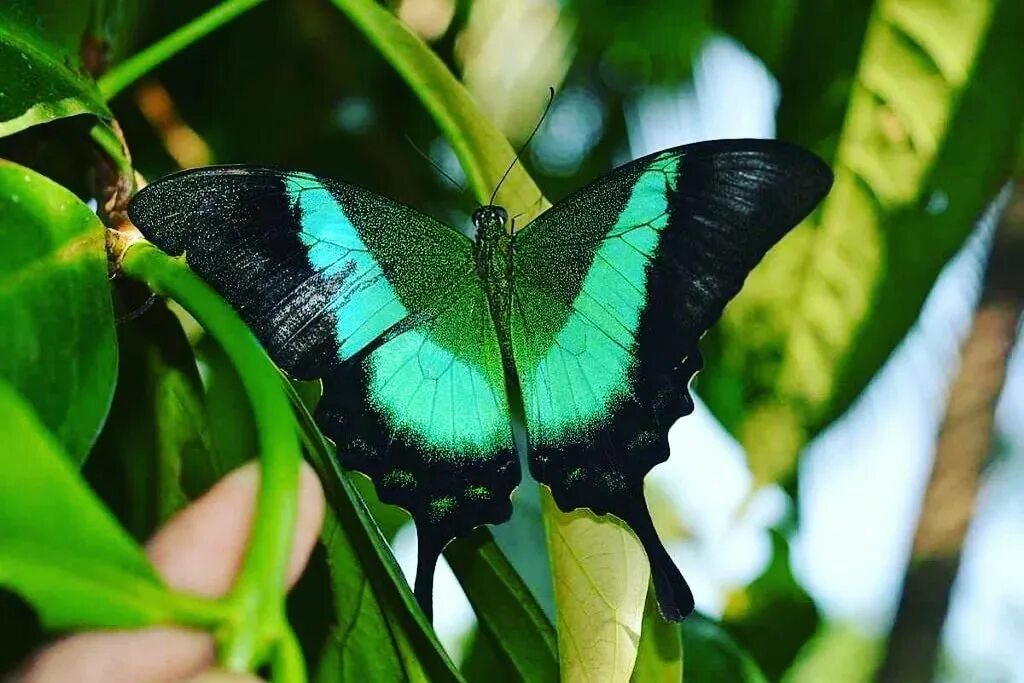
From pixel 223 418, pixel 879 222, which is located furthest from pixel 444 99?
pixel 879 222

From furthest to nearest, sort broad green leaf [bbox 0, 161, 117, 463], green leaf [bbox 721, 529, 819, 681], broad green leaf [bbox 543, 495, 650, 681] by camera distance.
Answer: green leaf [bbox 721, 529, 819, 681] < broad green leaf [bbox 543, 495, 650, 681] < broad green leaf [bbox 0, 161, 117, 463]

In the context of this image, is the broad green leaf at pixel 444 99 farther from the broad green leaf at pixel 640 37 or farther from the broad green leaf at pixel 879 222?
the broad green leaf at pixel 640 37

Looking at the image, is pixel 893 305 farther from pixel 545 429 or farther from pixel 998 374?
pixel 545 429

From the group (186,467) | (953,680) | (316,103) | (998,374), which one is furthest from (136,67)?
(953,680)

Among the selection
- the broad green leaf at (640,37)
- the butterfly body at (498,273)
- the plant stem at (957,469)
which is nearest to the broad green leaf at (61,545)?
the butterfly body at (498,273)

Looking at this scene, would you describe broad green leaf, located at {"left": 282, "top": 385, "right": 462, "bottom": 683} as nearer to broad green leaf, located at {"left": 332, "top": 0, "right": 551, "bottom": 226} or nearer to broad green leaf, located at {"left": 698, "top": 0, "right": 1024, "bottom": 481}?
broad green leaf, located at {"left": 332, "top": 0, "right": 551, "bottom": 226}

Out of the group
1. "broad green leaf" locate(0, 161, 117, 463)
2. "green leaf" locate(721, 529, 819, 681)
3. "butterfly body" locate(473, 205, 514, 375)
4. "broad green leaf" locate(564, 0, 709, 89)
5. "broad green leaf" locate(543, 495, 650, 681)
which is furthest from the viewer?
"broad green leaf" locate(564, 0, 709, 89)

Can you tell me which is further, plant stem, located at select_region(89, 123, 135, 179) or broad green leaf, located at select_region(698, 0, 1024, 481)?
broad green leaf, located at select_region(698, 0, 1024, 481)

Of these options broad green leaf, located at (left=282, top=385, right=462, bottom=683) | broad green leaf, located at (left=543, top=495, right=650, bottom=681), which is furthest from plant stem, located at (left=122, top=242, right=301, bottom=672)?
broad green leaf, located at (left=543, top=495, right=650, bottom=681)
